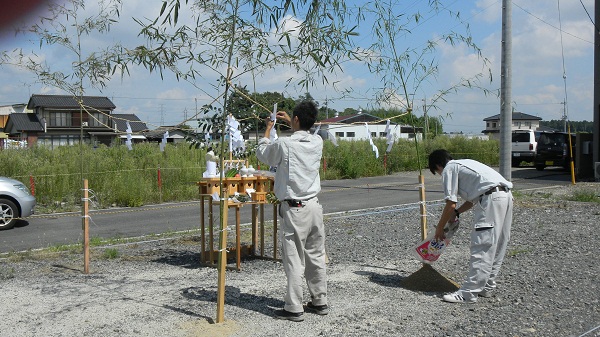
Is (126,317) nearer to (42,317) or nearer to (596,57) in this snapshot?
(42,317)

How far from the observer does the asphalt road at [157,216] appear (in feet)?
39.2

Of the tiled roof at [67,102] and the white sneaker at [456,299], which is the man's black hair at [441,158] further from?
the tiled roof at [67,102]

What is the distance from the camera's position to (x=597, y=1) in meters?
22.4

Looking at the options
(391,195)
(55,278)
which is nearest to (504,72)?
(391,195)

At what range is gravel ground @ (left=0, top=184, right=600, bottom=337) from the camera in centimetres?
515

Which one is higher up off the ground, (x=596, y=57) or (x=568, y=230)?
(x=596, y=57)

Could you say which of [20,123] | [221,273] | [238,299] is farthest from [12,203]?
[20,123]

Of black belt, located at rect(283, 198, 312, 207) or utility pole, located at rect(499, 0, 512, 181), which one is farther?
utility pole, located at rect(499, 0, 512, 181)

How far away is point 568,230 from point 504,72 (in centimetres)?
621

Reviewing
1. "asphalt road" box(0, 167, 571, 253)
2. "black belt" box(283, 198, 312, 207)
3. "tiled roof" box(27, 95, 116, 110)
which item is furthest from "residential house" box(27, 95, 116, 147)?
"black belt" box(283, 198, 312, 207)

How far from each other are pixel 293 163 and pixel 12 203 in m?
10.1

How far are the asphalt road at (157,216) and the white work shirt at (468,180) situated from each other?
24.8 ft

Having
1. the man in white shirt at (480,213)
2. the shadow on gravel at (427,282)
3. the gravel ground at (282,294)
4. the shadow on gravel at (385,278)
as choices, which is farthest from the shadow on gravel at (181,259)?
the man in white shirt at (480,213)

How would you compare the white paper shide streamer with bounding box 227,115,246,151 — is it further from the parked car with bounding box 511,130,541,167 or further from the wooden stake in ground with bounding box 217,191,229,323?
the parked car with bounding box 511,130,541,167
